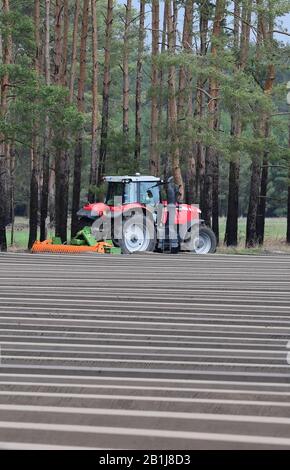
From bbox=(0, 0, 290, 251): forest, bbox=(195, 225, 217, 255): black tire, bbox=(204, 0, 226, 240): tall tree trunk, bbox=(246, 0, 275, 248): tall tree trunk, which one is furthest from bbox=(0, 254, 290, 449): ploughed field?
bbox=(246, 0, 275, 248): tall tree trunk

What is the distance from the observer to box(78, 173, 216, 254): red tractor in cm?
2353

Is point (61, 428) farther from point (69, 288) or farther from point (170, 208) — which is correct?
point (170, 208)

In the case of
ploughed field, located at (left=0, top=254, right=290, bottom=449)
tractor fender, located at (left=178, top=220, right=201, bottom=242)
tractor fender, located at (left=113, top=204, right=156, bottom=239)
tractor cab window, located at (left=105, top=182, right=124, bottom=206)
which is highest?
tractor cab window, located at (left=105, top=182, right=124, bottom=206)

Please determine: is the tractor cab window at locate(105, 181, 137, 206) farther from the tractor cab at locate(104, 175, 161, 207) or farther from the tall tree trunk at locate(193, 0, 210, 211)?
the tall tree trunk at locate(193, 0, 210, 211)

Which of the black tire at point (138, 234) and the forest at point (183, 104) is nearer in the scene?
the black tire at point (138, 234)

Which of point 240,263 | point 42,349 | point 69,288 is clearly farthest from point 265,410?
point 240,263

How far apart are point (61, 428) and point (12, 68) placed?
2153cm

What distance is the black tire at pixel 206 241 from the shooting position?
24688 mm

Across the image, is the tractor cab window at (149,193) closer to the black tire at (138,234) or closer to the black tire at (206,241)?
the black tire at (138,234)

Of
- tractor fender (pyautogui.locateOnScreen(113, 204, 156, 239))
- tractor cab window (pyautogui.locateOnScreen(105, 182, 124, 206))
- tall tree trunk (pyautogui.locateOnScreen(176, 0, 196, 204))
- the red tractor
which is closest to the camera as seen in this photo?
tractor fender (pyautogui.locateOnScreen(113, 204, 156, 239))

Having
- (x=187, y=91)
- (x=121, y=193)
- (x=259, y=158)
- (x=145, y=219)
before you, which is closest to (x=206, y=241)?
(x=145, y=219)

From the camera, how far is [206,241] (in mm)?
24844

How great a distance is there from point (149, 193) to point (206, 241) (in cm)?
177

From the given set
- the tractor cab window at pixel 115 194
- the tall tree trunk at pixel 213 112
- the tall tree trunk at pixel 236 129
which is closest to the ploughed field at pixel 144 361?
the tractor cab window at pixel 115 194
